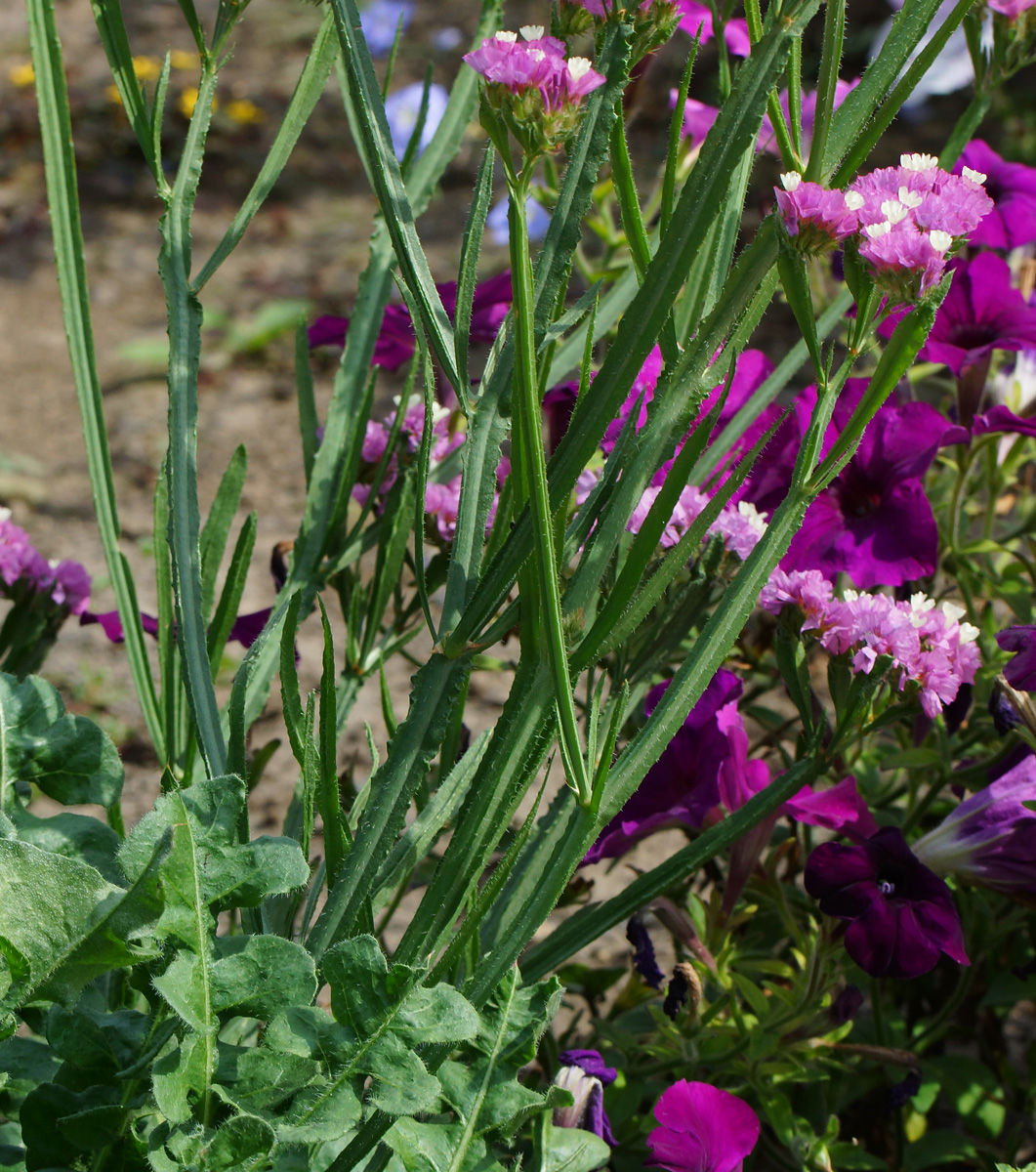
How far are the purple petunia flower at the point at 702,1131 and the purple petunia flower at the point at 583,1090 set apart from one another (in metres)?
0.06

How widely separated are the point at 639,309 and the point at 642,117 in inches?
131

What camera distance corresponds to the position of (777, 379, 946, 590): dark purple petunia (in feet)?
3.15

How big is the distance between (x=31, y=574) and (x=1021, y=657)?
2.75ft

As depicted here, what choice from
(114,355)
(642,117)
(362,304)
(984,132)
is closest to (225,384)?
(114,355)

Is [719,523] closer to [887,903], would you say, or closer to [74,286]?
[887,903]

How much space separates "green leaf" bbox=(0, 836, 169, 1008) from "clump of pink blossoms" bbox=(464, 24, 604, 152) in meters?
0.43

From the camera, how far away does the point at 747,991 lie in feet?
3.06

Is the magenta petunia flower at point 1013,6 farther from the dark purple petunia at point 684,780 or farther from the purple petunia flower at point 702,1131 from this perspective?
the purple petunia flower at point 702,1131

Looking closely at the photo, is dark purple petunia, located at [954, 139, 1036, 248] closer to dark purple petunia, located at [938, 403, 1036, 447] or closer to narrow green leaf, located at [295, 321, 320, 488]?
dark purple petunia, located at [938, 403, 1036, 447]

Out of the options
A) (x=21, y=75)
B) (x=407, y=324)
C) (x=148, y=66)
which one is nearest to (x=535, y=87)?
(x=407, y=324)

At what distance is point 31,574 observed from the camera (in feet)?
3.47

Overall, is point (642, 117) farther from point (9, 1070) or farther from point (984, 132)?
point (9, 1070)

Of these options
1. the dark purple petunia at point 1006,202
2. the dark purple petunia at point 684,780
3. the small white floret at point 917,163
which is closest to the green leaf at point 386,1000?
the dark purple petunia at point 684,780

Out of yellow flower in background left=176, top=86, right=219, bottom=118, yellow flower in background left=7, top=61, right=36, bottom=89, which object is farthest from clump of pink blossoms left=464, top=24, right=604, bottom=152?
yellow flower in background left=7, top=61, right=36, bottom=89
